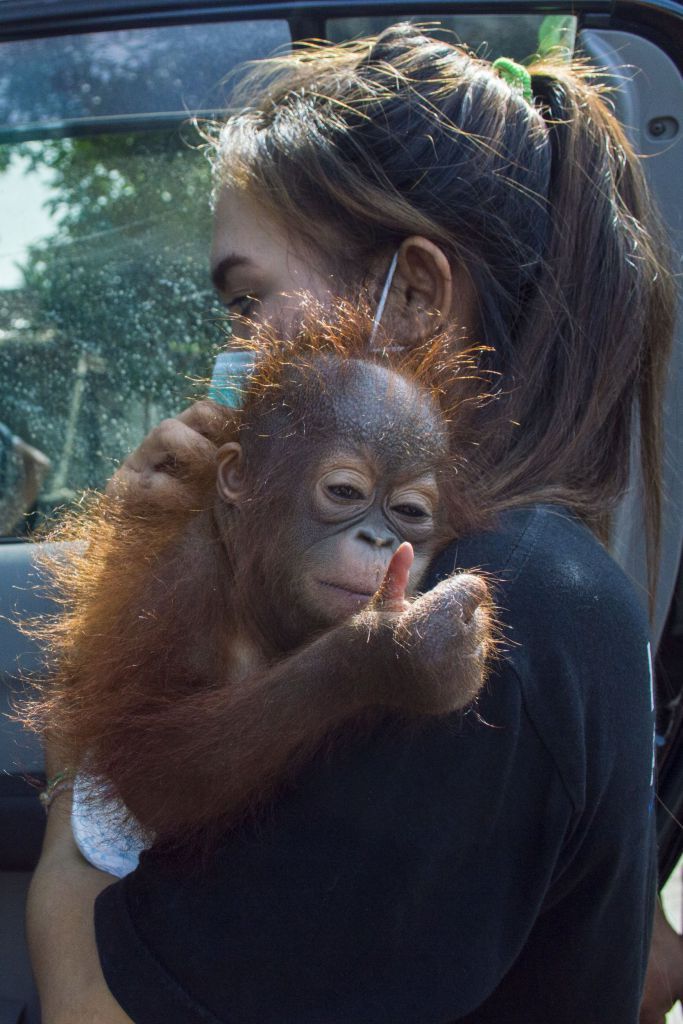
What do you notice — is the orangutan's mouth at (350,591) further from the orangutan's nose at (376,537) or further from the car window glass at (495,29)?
the car window glass at (495,29)

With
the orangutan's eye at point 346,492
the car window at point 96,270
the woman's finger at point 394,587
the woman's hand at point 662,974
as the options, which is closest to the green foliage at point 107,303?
the car window at point 96,270

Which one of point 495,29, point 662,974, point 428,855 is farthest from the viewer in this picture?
point 495,29

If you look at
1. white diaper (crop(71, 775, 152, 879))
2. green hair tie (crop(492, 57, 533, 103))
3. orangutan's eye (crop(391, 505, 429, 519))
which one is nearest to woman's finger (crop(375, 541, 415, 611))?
orangutan's eye (crop(391, 505, 429, 519))

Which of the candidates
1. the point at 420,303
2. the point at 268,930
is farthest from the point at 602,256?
the point at 268,930

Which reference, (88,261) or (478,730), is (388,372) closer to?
(478,730)

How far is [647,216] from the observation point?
70.3 inches

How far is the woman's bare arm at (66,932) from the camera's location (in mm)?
1278

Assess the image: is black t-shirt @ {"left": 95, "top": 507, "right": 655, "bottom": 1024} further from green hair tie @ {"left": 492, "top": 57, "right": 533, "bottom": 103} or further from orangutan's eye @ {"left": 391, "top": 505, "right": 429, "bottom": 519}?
green hair tie @ {"left": 492, "top": 57, "right": 533, "bottom": 103}

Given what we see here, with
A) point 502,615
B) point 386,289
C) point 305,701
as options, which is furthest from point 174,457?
point 502,615

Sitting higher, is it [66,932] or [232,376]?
[232,376]

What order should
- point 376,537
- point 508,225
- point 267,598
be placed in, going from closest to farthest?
point 376,537 → point 267,598 → point 508,225

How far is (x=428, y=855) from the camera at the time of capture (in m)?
1.13

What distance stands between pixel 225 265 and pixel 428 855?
1048mm

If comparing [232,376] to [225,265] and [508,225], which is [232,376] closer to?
[225,265]
